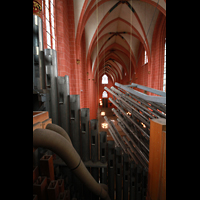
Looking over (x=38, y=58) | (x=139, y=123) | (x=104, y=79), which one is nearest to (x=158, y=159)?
(x=139, y=123)

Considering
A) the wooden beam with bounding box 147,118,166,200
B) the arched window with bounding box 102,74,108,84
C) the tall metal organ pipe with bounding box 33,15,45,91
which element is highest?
the arched window with bounding box 102,74,108,84

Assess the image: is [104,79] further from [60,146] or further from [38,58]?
[60,146]

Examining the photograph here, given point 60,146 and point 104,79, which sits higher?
point 104,79

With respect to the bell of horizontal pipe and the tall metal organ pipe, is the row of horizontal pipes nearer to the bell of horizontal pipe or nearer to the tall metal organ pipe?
the bell of horizontal pipe

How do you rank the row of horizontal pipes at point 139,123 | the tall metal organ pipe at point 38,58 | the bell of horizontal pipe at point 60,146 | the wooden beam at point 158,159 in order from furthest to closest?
the row of horizontal pipes at point 139,123, the tall metal organ pipe at point 38,58, the wooden beam at point 158,159, the bell of horizontal pipe at point 60,146

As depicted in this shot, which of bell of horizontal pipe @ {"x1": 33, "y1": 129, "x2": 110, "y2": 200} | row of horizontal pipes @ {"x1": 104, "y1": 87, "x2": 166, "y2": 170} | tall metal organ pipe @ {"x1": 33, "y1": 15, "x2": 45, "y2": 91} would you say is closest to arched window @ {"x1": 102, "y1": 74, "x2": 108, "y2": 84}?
row of horizontal pipes @ {"x1": 104, "y1": 87, "x2": 166, "y2": 170}

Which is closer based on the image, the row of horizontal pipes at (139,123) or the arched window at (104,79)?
the row of horizontal pipes at (139,123)

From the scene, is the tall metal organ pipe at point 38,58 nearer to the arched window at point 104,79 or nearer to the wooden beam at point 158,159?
the wooden beam at point 158,159

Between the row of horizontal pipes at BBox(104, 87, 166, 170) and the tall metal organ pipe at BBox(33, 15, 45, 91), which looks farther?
the row of horizontal pipes at BBox(104, 87, 166, 170)

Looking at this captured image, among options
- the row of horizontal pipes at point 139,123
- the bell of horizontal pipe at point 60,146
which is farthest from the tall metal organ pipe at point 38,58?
the row of horizontal pipes at point 139,123
